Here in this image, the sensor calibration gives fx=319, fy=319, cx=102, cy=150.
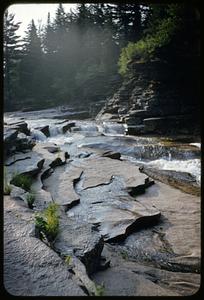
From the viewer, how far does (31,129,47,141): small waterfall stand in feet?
51.5

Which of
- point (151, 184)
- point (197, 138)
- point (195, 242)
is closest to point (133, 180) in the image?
point (151, 184)

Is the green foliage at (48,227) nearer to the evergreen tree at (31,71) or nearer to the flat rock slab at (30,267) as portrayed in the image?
the flat rock slab at (30,267)

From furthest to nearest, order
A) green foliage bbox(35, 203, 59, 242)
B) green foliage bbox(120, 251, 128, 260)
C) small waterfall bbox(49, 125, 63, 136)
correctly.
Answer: small waterfall bbox(49, 125, 63, 136) < green foliage bbox(120, 251, 128, 260) < green foliage bbox(35, 203, 59, 242)

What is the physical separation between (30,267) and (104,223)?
2.60 meters

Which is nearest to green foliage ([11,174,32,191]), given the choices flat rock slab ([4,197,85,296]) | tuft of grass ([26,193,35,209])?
tuft of grass ([26,193,35,209])

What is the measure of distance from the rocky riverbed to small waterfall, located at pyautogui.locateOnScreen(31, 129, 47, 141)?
4.32 m

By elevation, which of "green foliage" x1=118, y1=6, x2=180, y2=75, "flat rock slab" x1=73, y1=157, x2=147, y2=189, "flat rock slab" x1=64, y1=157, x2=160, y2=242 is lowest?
"flat rock slab" x1=64, y1=157, x2=160, y2=242

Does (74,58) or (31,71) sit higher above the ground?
(74,58)

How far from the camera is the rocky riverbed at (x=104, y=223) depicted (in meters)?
3.27

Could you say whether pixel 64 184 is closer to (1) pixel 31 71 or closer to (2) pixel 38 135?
(2) pixel 38 135

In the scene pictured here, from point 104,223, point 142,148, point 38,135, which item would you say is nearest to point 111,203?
point 104,223

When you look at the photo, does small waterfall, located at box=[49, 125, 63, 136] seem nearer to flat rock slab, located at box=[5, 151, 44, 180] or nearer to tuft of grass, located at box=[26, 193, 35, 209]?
flat rock slab, located at box=[5, 151, 44, 180]

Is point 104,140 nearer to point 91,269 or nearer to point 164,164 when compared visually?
point 164,164

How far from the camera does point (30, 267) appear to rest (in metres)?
3.19
